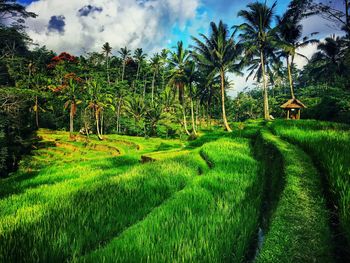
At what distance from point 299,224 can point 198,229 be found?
125 cm

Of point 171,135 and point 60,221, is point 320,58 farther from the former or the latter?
point 60,221

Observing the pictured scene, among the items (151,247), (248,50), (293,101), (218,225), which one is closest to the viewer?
(151,247)

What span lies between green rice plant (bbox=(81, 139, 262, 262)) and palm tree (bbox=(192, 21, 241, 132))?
65.2 ft

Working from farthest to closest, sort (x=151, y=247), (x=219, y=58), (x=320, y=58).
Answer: (x=320, y=58)
(x=219, y=58)
(x=151, y=247)

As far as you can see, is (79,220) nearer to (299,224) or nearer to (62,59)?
(299,224)

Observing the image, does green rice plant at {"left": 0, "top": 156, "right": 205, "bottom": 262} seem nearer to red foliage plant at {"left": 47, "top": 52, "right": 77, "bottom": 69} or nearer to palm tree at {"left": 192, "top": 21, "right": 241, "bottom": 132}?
palm tree at {"left": 192, "top": 21, "right": 241, "bottom": 132}

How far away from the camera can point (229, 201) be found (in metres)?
4.01

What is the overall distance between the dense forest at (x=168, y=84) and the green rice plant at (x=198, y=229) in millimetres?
9299

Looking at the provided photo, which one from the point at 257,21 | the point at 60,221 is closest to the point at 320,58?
the point at 257,21

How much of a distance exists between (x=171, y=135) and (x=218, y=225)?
40.2 meters

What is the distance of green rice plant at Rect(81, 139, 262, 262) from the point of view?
2.45 meters

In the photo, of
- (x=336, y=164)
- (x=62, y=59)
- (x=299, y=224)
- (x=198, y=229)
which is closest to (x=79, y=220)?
(x=198, y=229)

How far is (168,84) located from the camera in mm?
32531

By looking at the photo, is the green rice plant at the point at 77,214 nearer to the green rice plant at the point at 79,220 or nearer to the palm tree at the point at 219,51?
the green rice plant at the point at 79,220
